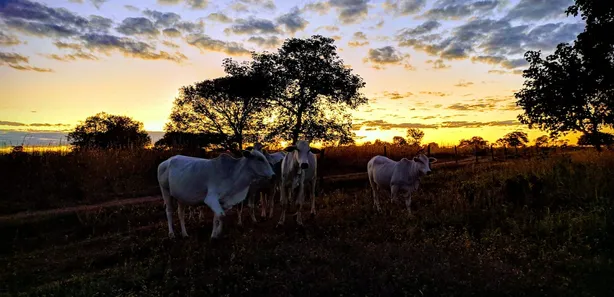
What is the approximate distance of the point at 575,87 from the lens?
21344mm

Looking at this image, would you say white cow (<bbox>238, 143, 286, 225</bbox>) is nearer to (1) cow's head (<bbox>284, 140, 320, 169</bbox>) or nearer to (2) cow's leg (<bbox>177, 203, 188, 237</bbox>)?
(1) cow's head (<bbox>284, 140, 320, 169</bbox>)

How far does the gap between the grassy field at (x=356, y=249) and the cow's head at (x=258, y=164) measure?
1.41 metres

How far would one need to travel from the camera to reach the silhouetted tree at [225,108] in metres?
33.1

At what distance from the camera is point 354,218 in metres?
12.3

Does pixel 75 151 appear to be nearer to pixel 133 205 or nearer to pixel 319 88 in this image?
pixel 133 205

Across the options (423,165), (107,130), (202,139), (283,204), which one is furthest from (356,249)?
(107,130)

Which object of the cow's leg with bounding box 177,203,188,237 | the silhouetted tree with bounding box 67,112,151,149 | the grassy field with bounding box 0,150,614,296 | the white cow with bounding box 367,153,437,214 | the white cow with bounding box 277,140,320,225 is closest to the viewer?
the grassy field with bounding box 0,150,614,296

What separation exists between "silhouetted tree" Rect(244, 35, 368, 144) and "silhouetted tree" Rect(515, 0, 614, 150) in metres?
12.0

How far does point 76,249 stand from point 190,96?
86.2 ft

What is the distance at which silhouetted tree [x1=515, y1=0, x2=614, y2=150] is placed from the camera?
1948 centimetres

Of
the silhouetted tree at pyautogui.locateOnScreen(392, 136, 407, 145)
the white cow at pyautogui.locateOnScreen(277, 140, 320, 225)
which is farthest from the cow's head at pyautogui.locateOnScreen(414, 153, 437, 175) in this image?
the silhouetted tree at pyautogui.locateOnScreen(392, 136, 407, 145)

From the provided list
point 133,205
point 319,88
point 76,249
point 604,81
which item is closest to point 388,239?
point 76,249

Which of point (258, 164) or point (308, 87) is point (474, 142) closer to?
point (308, 87)

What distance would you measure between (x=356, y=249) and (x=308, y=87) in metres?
23.4
